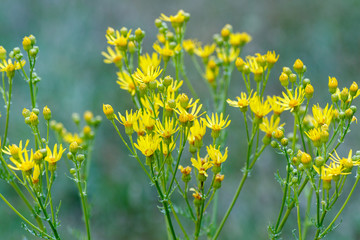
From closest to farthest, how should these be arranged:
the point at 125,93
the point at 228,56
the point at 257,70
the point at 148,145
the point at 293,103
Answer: the point at 148,145 < the point at 293,103 < the point at 257,70 < the point at 228,56 < the point at 125,93

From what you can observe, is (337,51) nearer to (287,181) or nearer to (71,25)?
(71,25)

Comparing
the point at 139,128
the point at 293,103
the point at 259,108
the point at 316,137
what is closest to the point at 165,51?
the point at 139,128

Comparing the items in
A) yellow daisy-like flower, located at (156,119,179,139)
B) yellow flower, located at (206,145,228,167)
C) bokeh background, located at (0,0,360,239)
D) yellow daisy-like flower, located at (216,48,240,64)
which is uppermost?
bokeh background, located at (0,0,360,239)

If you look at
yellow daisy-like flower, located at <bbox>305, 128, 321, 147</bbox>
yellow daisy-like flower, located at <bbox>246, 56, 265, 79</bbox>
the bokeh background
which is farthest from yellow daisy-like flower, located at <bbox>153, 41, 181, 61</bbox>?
the bokeh background

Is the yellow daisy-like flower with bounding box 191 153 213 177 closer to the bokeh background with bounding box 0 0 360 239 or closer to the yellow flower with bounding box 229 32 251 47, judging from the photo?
the yellow flower with bounding box 229 32 251 47

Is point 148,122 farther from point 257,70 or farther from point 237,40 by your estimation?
point 237,40

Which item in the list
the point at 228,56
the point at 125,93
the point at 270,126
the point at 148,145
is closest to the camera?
the point at 148,145

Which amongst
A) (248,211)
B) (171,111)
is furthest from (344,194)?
(171,111)

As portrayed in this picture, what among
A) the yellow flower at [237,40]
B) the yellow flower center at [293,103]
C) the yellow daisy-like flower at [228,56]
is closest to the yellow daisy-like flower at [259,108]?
the yellow flower center at [293,103]
